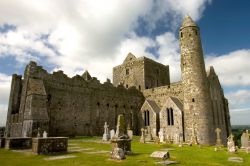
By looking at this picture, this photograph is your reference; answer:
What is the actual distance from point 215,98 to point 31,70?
2454 centimetres

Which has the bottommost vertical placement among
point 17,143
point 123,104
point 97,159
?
point 97,159

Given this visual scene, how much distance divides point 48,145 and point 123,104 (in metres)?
22.6

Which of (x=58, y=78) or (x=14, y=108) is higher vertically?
(x=58, y=78)

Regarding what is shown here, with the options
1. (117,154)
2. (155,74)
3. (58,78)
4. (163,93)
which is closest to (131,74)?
(155,74)

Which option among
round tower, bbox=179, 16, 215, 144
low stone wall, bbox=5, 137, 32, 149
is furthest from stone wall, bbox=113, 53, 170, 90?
low stone wall, bbox=5, 137, 32, 149

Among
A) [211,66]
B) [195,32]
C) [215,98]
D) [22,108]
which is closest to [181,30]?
[195,32]

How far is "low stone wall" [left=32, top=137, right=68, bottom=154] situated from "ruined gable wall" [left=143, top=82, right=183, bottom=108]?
21737 mm

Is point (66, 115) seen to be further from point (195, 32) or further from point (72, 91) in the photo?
point (195, 32)

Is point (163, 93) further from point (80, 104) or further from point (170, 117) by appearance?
point (80, 104)

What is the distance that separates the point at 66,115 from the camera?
26.8 meters

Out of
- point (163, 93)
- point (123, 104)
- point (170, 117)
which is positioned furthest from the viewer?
point (123, 104)

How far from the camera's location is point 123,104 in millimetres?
34719

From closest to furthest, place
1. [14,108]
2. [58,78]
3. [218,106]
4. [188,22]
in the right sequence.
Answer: [14,108]
[58,78]
[188,22]
[218,106]

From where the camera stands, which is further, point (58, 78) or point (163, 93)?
point (163, 93)
